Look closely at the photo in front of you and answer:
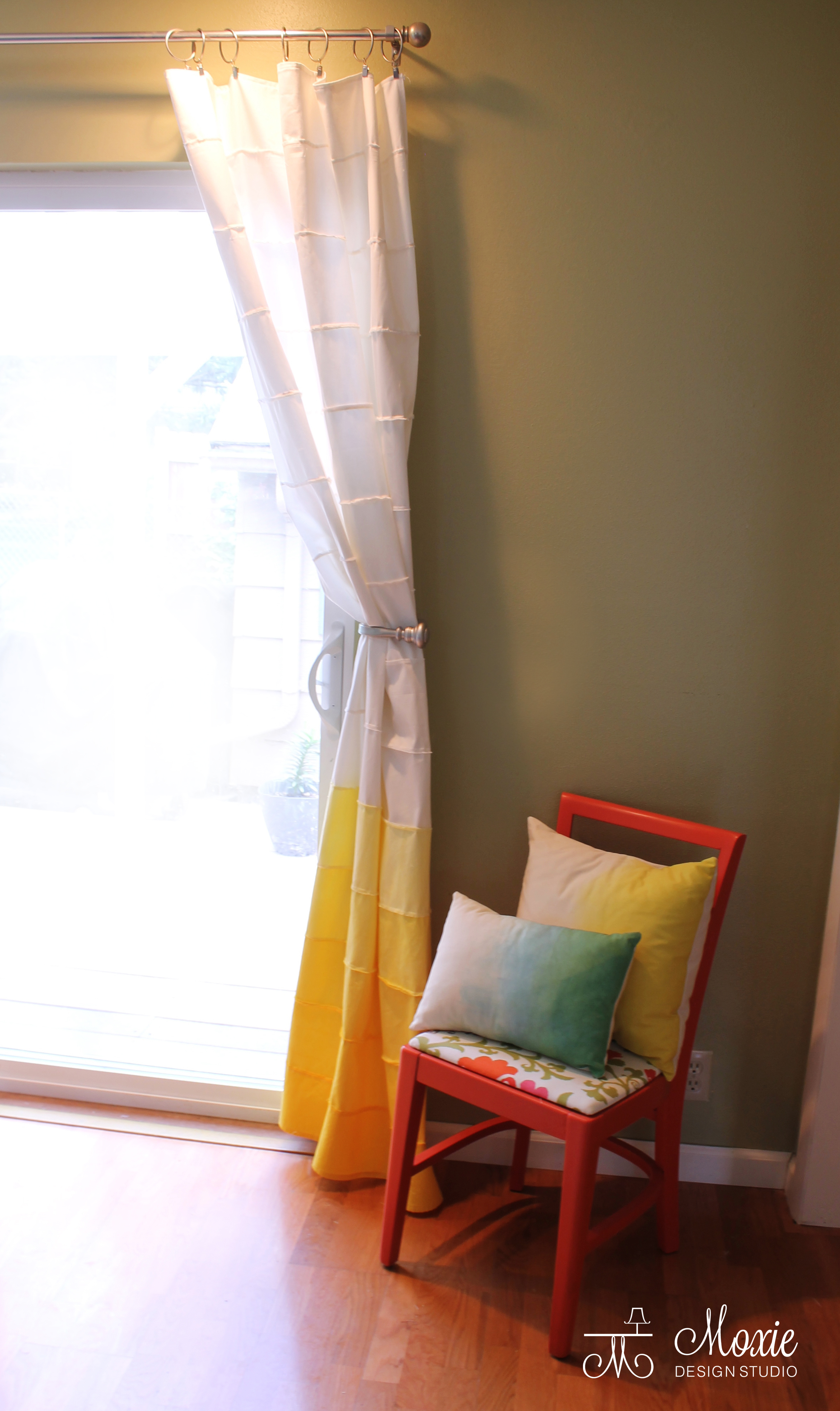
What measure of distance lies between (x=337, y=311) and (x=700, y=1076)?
1.75 m

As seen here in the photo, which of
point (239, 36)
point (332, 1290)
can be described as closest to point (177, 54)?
point (239, 36)

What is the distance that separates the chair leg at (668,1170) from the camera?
1.82 metres

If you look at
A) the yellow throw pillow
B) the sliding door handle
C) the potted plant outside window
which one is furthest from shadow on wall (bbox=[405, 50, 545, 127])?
the yellow throw pillow

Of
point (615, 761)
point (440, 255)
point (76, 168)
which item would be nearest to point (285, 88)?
point (440, 255)

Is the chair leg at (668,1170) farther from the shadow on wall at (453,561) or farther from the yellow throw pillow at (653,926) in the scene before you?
the shadow on wall at (453,561)

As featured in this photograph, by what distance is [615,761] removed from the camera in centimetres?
198

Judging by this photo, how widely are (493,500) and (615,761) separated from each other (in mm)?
603

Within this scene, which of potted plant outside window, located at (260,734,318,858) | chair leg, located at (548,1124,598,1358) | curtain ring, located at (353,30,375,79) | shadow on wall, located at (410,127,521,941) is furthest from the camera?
potted plant outside window, located at (260,734,318,858)

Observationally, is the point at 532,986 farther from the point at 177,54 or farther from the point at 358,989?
the point at 177,54

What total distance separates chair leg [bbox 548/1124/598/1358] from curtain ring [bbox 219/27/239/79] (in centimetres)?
199

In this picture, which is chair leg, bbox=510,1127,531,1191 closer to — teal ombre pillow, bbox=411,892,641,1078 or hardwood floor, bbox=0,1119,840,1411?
hardwood floor, bbox=0,1119,840,1411

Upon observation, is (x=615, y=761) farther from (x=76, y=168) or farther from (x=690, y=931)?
(x=76, y=168)

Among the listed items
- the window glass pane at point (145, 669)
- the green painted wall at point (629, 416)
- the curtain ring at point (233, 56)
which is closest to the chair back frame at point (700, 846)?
the green painted wall at point (629, 416)

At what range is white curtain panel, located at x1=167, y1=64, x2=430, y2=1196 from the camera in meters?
1.75
